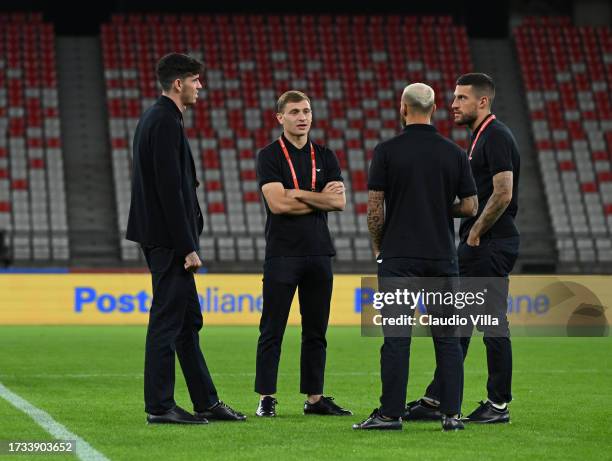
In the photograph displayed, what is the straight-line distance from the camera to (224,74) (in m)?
30.2

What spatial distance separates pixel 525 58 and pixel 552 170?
433 centimetres

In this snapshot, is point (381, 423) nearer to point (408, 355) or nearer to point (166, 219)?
point (408, 355)

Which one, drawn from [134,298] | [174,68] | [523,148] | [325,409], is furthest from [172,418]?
[523,148]

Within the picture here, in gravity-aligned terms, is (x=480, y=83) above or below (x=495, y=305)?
above

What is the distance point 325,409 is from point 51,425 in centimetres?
183

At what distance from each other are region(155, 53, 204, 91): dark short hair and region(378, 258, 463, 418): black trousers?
65.5 inches

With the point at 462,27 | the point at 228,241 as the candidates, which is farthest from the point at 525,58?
Result: the point at 228,241

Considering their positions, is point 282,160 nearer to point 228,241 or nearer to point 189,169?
point 189,169

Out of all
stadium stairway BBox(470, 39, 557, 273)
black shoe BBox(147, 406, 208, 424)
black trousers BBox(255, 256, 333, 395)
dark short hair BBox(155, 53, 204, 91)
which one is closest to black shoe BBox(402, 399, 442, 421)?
black trousers BBox(255, 256, 333, 395)

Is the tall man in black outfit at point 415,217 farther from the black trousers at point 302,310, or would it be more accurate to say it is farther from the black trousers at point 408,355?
the black trousers at point 302,310

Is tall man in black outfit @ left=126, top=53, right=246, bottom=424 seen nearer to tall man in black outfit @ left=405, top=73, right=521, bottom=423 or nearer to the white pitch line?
the white pitch line

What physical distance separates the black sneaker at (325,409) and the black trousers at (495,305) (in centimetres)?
66

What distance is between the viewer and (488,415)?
8.09m

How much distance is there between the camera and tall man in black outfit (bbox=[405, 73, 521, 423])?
8.06 m
